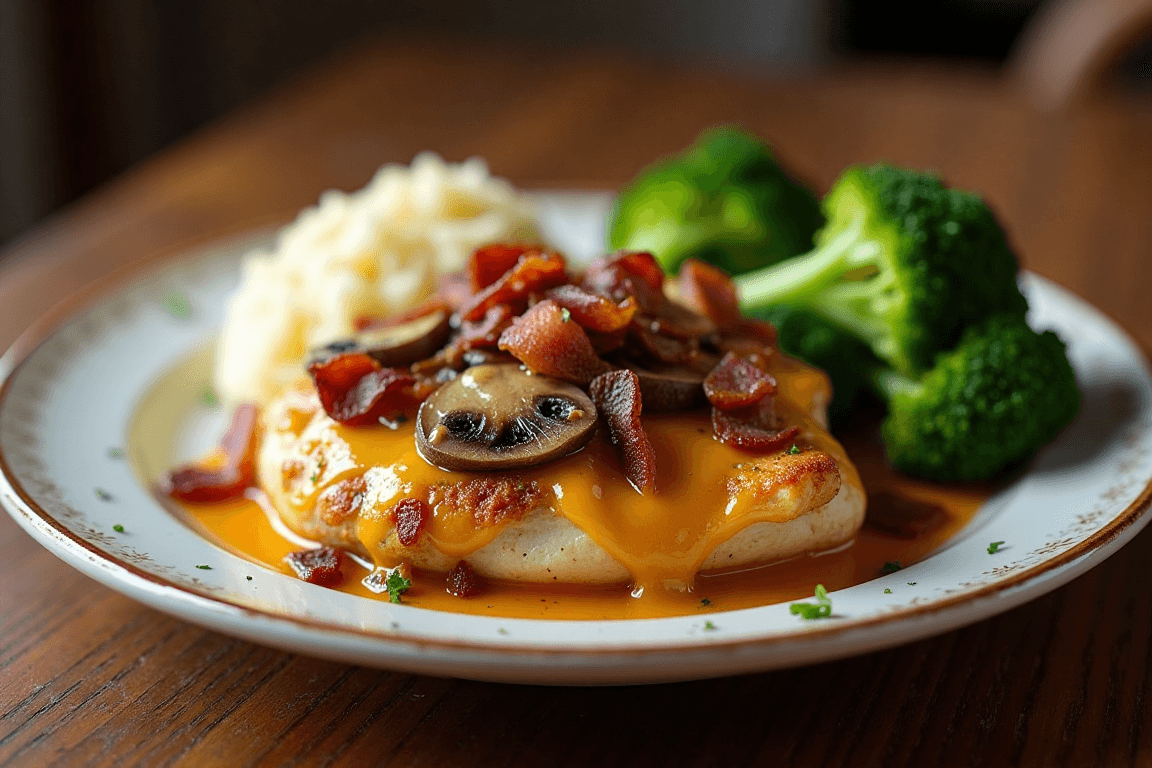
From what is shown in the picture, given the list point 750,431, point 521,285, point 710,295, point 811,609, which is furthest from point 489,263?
point 811,609

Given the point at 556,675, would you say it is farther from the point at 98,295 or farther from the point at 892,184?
the point at 98,295

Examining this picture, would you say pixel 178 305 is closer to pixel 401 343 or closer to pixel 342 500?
pixel 401 343

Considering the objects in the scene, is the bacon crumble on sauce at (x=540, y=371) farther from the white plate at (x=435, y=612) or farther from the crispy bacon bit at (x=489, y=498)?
the white plate at (x=435, y=612)

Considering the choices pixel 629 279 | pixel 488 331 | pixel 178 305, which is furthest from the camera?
pixel 178 305

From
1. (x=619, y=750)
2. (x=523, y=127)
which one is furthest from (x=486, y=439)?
(x=523, y=127)

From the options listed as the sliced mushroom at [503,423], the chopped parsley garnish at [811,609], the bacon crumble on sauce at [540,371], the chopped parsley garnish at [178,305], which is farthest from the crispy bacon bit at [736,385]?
the chopped parsley garnish at [178,305]

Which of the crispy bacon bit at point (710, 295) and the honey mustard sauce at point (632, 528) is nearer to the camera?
the honey mustard sauce at point (632, 528)
